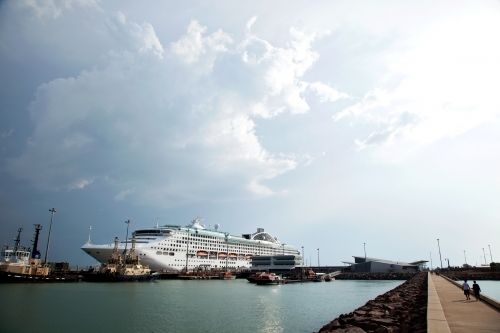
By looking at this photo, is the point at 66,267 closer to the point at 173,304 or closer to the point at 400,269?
the point at 173,304

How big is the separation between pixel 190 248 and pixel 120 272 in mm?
28390

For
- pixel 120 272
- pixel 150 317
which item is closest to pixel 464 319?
pixel 150 317

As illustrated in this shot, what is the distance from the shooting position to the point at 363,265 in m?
105

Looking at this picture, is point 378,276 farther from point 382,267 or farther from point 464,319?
point 464,319

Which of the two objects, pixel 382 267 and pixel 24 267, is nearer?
pixel 24 267

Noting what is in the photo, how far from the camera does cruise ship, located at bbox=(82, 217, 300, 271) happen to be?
72.4 metres

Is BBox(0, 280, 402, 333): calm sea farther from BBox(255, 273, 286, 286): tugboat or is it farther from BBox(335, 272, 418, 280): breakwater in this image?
BBox(335, 272, 418, 280): breakwater

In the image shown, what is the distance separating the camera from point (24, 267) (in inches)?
1983

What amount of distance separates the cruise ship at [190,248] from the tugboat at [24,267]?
47.4 ft

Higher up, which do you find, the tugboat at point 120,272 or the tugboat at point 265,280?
the tugboat at point 120,272

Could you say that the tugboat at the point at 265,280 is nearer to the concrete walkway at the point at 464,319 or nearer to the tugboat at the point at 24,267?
the tugboat at the point at 24,267

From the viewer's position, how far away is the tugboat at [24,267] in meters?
46.9

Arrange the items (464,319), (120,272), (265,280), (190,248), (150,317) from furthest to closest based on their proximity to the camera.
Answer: (190,248) < (265,280) < (120,272) < (150,317) < (464,319)

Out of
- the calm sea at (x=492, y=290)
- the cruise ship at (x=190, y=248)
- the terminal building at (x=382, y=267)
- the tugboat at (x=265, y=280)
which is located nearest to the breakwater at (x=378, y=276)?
the terminal building at (x=382, y=267)
